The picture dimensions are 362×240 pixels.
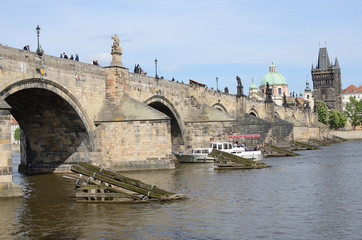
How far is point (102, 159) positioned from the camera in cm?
3491

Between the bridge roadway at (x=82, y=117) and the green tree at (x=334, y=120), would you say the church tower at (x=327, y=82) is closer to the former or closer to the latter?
the green tree at (x=334, y=120)

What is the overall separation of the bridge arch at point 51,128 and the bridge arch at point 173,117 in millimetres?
10715

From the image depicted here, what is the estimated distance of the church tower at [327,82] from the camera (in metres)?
183

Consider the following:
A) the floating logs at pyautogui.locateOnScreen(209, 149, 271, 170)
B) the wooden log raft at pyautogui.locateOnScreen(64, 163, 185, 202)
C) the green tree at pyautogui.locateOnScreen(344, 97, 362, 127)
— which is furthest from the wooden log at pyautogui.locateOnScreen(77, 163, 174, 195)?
the green tree at pyautogui.locateOnScreen(344, 97, 362, 127)

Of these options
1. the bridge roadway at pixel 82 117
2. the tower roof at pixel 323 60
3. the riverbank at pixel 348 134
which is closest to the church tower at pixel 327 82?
the tower roof at pixel 323 60

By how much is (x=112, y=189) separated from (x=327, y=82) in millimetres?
173786

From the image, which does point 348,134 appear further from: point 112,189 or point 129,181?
point 112,189

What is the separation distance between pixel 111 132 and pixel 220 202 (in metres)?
15.9

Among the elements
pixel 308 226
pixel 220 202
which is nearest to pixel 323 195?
pixel 220 202

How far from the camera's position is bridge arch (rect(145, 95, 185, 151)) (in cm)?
4627

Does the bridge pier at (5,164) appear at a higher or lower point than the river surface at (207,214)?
higher

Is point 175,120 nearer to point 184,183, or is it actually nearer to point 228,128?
point 228,128

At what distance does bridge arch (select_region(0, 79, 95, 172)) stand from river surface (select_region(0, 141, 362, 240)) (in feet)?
22.2

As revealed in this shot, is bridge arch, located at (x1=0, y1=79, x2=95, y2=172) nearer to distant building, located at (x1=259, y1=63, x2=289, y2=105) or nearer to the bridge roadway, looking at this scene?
the bridge roadway
